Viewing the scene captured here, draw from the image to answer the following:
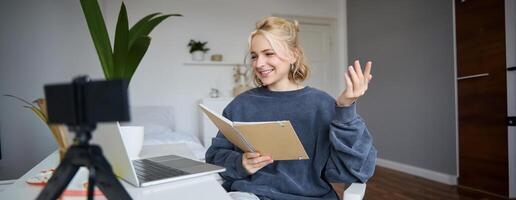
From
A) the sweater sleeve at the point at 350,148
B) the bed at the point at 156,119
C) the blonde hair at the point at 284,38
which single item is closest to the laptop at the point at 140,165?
the sweater sleeve at the point at 350,148

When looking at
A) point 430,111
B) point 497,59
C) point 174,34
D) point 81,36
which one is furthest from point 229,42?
point 497,59

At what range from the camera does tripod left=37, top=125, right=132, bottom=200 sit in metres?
0.37

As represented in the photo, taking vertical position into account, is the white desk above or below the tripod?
below

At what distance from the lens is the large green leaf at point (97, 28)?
109 cm

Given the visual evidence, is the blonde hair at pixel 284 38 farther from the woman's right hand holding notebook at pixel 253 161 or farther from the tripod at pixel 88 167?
the tripod at pixel 88 167

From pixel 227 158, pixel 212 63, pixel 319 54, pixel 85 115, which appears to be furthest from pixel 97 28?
pixel 319 54

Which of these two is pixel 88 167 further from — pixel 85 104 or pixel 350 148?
pixel 350 148

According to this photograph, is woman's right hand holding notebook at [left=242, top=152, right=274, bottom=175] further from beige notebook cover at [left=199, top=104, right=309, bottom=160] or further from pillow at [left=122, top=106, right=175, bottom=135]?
pillow at [left=122, top=106, right=175, bottom=135]

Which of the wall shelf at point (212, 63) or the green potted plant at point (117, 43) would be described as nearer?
the green potted plant at point (117, 43)

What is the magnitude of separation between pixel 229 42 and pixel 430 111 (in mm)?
2306

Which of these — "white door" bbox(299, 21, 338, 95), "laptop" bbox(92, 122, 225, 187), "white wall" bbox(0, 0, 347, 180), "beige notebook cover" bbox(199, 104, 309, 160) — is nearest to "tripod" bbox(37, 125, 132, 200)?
"laptop" bbox(92, 122, 225, 187)

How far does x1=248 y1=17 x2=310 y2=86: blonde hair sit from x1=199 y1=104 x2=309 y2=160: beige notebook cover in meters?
0.34

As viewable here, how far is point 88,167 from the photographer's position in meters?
0.37

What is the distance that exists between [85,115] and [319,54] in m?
4.18
